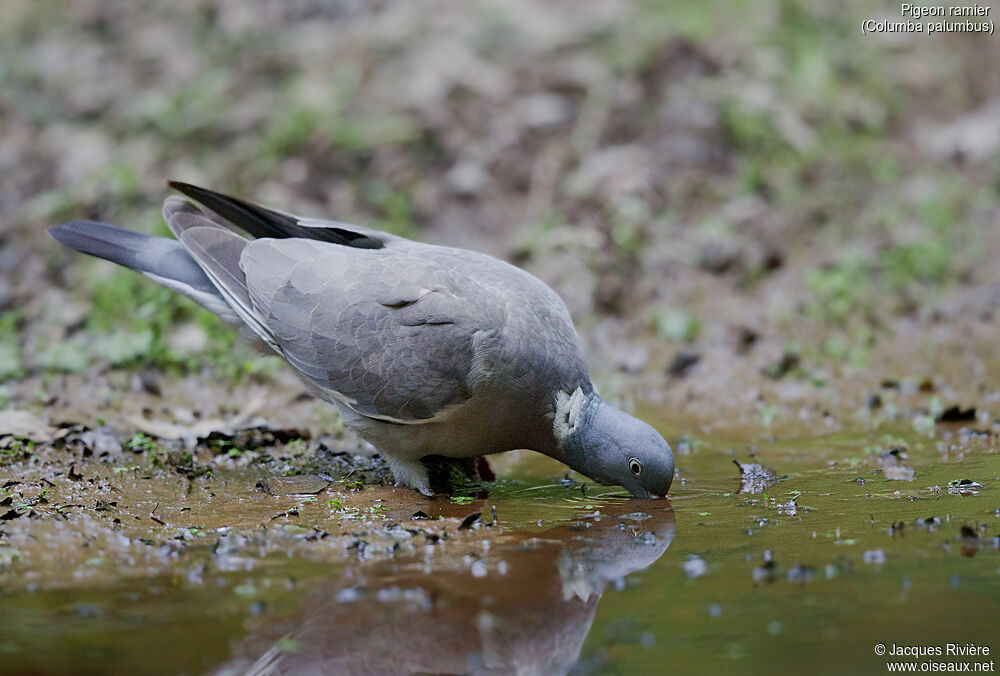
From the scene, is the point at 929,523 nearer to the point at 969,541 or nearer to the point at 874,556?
the point at 969,541

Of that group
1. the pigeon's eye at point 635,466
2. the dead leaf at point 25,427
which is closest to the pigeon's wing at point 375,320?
the pigeon's eye at point 635,466

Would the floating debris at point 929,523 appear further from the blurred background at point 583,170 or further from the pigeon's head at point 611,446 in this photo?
the blurred background at point 583,170

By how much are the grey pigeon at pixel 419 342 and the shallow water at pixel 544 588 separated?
35cm

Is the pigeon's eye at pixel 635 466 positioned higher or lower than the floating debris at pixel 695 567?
higher

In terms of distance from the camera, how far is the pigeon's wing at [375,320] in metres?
4.46

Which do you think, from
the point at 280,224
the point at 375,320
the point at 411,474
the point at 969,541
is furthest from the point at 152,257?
the point at 969,541

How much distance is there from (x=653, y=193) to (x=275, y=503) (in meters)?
5.22

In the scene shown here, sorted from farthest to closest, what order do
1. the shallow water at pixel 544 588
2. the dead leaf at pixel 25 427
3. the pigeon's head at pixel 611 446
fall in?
the dead leaf at pixel 25 427 → the pigeon's head at pixel 611 446 → the shallow water at pixel 544 588

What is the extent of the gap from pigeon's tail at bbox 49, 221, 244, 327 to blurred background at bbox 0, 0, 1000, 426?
3.76ft

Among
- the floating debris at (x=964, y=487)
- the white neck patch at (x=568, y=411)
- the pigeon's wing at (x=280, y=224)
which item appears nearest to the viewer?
the floating debris at (x=964, y=487)

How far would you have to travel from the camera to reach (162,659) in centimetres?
269

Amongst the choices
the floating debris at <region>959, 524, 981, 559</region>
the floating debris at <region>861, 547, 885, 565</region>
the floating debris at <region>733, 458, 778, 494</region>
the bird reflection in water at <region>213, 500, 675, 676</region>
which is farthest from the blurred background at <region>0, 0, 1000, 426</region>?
the bird reflection in water at <region>213, 500, 675, 676</region>

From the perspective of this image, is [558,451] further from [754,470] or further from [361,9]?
[361,9]

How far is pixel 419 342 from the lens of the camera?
4.51m
